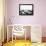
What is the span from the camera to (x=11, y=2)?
404 cm

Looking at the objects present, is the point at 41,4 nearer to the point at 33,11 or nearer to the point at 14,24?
the point at 33,11

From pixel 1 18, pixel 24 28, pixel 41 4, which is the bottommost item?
pixel 24 28

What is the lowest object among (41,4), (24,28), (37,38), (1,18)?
(37,38)

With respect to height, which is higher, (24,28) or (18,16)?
(18,16)

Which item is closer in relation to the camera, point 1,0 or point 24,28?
point 1,0

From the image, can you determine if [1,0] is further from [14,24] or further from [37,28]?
[37,28]

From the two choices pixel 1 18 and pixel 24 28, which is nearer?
pixel 1 18

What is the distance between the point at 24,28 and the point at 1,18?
2.77 feet

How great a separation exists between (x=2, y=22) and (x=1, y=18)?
137 millimetres

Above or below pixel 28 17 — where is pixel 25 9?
above

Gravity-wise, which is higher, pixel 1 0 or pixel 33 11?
pixel 1 0

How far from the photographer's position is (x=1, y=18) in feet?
12.0

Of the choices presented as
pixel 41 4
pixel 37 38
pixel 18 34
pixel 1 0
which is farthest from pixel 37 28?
pixel 1 0

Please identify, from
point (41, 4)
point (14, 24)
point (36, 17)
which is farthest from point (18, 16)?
point (41, 4)
